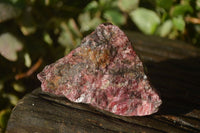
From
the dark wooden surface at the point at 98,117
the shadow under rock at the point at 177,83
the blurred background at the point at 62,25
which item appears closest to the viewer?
the dark wooden surface at the point at 98,117

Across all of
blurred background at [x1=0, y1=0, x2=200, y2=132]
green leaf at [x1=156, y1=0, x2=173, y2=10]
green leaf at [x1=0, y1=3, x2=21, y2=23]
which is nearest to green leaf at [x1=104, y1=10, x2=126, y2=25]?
blurred background at [x1=0, y1=0, x2=200, y2=132]

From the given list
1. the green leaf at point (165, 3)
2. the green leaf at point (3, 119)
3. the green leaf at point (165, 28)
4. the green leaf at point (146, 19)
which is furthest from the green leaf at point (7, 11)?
the green leaf at point (165, 28)

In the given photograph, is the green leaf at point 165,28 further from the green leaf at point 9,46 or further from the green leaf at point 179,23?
the green leaf at point 9,46

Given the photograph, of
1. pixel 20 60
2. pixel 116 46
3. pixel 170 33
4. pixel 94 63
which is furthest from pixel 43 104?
pixel 170 33

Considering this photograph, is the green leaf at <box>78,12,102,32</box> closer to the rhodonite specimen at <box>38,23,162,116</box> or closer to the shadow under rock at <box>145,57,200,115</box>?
the shadow under rock at <box>145,57,200,115</box>

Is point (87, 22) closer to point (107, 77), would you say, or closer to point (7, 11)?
point (7, 11)

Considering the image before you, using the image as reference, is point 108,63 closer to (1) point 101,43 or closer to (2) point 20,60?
(1) point 101,43

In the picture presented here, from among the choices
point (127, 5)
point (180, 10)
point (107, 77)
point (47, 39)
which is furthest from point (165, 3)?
point (107, 77)
